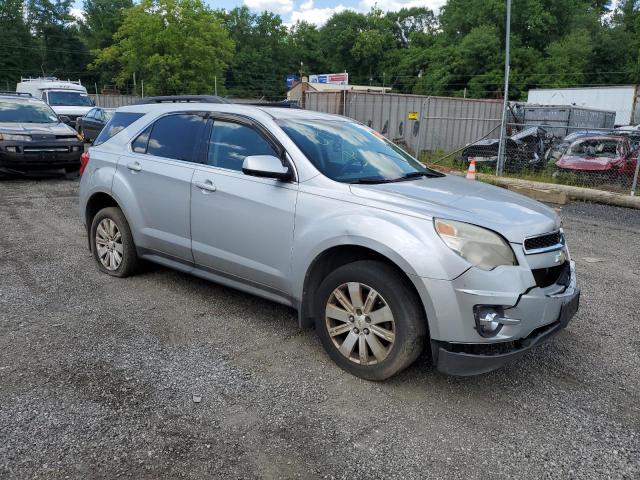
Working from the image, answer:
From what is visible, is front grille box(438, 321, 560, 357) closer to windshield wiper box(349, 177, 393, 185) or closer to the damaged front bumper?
the damaged front bumper

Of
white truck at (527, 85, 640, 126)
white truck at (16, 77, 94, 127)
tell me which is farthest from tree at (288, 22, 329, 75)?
white truck at (16, 77, 94, 127)

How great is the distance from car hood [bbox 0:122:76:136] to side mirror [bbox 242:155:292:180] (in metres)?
9.26

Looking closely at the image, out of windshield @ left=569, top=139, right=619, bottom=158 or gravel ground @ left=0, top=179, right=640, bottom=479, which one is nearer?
gravel ground @ left=0, top=179, right=640, bottom=479

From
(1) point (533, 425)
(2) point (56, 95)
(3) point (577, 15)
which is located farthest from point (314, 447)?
(3) point (577, 15)

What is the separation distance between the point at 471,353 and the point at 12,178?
39.6 feet

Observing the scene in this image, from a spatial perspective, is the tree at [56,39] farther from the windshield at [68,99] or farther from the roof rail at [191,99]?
the roof rail at [191,99]

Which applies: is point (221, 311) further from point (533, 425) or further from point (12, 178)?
point (12, 178)

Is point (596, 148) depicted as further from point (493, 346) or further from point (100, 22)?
point (100, 22)

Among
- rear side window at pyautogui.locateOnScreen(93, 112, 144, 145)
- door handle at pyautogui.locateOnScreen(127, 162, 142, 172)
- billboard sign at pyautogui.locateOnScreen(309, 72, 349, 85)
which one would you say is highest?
billboard sign at pyautogui.locateOnScreen(309, 72, 349, 85)

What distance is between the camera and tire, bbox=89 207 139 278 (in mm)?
5016

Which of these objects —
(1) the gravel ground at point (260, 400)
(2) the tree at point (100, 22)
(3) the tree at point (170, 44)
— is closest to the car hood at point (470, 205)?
(1) the gravel ground at point (260, 400)

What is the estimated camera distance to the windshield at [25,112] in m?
11.6

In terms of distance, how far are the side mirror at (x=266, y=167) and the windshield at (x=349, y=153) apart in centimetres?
25

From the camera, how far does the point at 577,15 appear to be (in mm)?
65500
